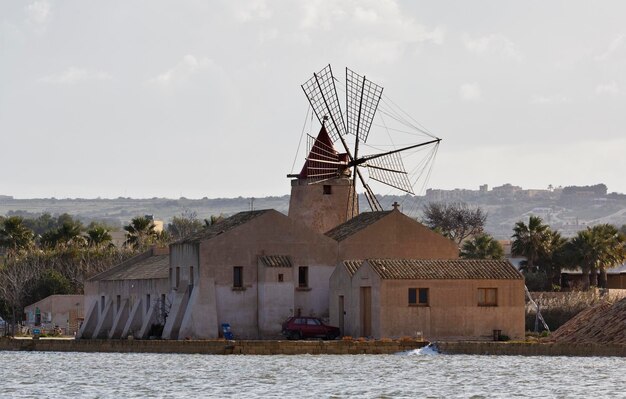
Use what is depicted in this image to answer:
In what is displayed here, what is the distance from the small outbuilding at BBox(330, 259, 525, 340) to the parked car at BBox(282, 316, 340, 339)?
101 centimetres

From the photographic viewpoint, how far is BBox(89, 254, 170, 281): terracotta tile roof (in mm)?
80438

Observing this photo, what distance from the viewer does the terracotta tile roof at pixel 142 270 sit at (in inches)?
3167

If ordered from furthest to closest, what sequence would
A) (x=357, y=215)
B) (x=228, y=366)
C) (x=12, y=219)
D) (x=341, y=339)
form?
(x=12, y=219) → (x=357, y=215) → (x=341, y=339) → (x=228, y=366)

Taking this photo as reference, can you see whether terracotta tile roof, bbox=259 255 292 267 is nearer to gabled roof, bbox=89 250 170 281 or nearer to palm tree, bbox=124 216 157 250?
gabled roof, bbox=89 250 170 281

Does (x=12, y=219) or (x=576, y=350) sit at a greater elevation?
(x=12, y=219)

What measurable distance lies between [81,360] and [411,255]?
54.3 feet

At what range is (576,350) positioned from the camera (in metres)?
64.9

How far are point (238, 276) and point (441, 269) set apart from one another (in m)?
8.78

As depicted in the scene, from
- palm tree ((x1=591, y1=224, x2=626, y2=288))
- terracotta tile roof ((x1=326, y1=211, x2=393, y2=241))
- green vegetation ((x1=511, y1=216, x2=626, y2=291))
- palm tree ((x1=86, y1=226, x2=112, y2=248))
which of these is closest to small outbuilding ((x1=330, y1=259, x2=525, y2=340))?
terracotta tile roof ((x1=326, y1=211, x2=393, y2=241))

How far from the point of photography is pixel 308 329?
7081 centimetres

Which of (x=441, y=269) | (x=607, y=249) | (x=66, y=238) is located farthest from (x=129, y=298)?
(x=66, y=238)

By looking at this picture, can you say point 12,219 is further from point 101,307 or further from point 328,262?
point 328,262

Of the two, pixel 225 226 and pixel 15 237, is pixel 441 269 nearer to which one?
pixel 225 226

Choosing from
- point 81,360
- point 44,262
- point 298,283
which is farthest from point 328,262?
point 44,262
